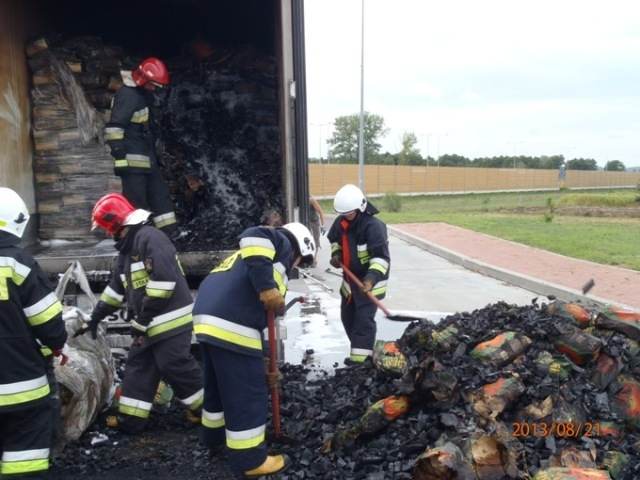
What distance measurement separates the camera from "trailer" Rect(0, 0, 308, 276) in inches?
219

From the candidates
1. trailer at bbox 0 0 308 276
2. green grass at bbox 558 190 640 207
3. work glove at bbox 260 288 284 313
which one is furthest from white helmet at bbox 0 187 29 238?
green grass at bbox 558 190 640 207

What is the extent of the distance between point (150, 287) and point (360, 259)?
196 centimetres

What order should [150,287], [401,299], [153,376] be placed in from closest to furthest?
→ [150,287] → [153,376] → [401,299]

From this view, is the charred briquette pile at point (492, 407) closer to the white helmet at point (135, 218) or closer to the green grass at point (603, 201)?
the white helmet at point (135, 218)

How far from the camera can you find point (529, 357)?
13.3 feet

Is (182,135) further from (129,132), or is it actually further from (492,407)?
(492,407)

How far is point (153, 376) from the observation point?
14.4 ft

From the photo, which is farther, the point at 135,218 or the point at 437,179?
the point at 437,179

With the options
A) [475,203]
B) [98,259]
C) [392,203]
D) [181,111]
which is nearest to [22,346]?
[98,259]

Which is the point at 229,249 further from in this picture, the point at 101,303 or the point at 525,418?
the point at 525,418

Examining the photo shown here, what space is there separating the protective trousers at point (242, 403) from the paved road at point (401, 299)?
2220mm

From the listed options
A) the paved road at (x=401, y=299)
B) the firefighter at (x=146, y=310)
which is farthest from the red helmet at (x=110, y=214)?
the paved road at (x=401, y=299)

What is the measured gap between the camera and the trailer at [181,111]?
18.2 ft
